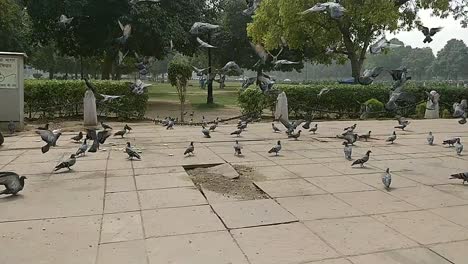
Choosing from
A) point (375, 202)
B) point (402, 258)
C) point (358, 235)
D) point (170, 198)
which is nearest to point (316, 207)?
point (375, 202)

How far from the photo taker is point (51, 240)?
12.8ft

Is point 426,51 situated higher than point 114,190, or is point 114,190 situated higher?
point 426,51

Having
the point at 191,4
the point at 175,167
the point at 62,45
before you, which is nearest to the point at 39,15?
the point at 62,45

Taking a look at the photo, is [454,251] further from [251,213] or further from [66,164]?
[66,164]

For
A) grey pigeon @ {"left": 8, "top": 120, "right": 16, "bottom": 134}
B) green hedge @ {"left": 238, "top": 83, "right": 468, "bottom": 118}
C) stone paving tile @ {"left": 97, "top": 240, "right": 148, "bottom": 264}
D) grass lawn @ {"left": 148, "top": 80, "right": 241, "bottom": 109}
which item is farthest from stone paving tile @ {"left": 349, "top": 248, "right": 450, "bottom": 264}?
grass lawn @ {"left": 148, "top": 80, "right": 241, "bottom": 109}

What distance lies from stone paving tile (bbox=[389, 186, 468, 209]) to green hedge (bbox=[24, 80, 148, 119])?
11335 millimetres

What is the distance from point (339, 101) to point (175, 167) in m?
11.5

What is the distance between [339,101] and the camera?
17.2 metres

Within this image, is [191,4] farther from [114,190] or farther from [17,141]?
[114,190]

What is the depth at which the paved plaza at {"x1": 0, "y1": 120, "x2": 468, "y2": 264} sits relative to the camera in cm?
367

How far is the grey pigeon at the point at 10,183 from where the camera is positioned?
5250mm

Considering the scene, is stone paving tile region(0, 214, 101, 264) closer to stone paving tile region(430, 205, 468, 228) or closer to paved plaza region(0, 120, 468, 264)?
paved plaza region(0, 120, 468, 264)

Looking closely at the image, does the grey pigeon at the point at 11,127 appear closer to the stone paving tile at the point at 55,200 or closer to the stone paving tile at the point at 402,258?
the stone paving tile at the point at 55,200

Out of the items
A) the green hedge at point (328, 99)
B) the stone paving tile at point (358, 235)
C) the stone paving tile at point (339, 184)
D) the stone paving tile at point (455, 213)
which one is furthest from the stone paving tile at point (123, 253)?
the green hedge at point (328, 99)
